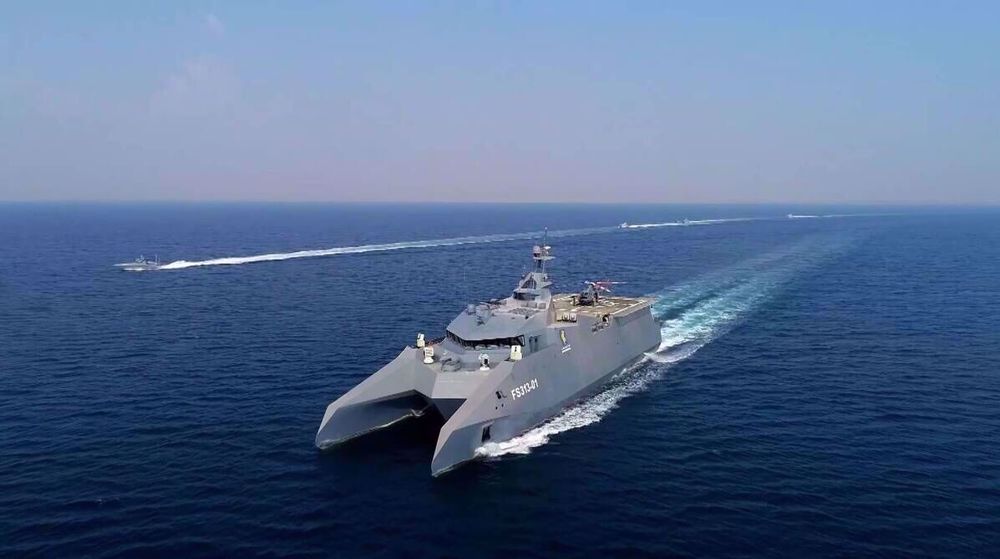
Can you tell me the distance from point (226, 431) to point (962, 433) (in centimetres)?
4129

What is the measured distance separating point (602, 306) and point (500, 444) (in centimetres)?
2271

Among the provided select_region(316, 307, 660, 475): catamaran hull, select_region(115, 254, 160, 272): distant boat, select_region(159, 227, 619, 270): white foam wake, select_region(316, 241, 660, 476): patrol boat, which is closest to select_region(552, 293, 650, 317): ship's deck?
select_region(316, 241, 660, 476): patrol boat

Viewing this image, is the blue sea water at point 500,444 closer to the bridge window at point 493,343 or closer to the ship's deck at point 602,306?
the ship's deck at point 602,306

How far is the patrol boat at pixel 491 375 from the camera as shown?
3409 cm

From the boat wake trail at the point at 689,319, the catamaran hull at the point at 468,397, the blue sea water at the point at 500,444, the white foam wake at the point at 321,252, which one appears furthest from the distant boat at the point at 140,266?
the catamaran hull at the point at 468,397

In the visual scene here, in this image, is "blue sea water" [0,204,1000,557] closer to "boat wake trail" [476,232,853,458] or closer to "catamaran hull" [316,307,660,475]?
"boat wake trail" [476,232,853,458]

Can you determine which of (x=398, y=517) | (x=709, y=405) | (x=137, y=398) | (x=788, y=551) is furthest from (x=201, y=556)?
(x=709, y=405)

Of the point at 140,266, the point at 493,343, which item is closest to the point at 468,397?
the point at 493,343

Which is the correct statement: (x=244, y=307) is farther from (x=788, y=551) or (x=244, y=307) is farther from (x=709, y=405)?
(x=788, y=551)

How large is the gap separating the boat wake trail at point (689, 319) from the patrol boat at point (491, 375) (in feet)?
2.89

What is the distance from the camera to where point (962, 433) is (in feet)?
120

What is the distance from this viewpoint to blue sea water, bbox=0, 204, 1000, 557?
26.4 metres

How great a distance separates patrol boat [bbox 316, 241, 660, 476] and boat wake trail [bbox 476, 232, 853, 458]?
2.89ft

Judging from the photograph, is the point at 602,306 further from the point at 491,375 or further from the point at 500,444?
the point at 500,444
